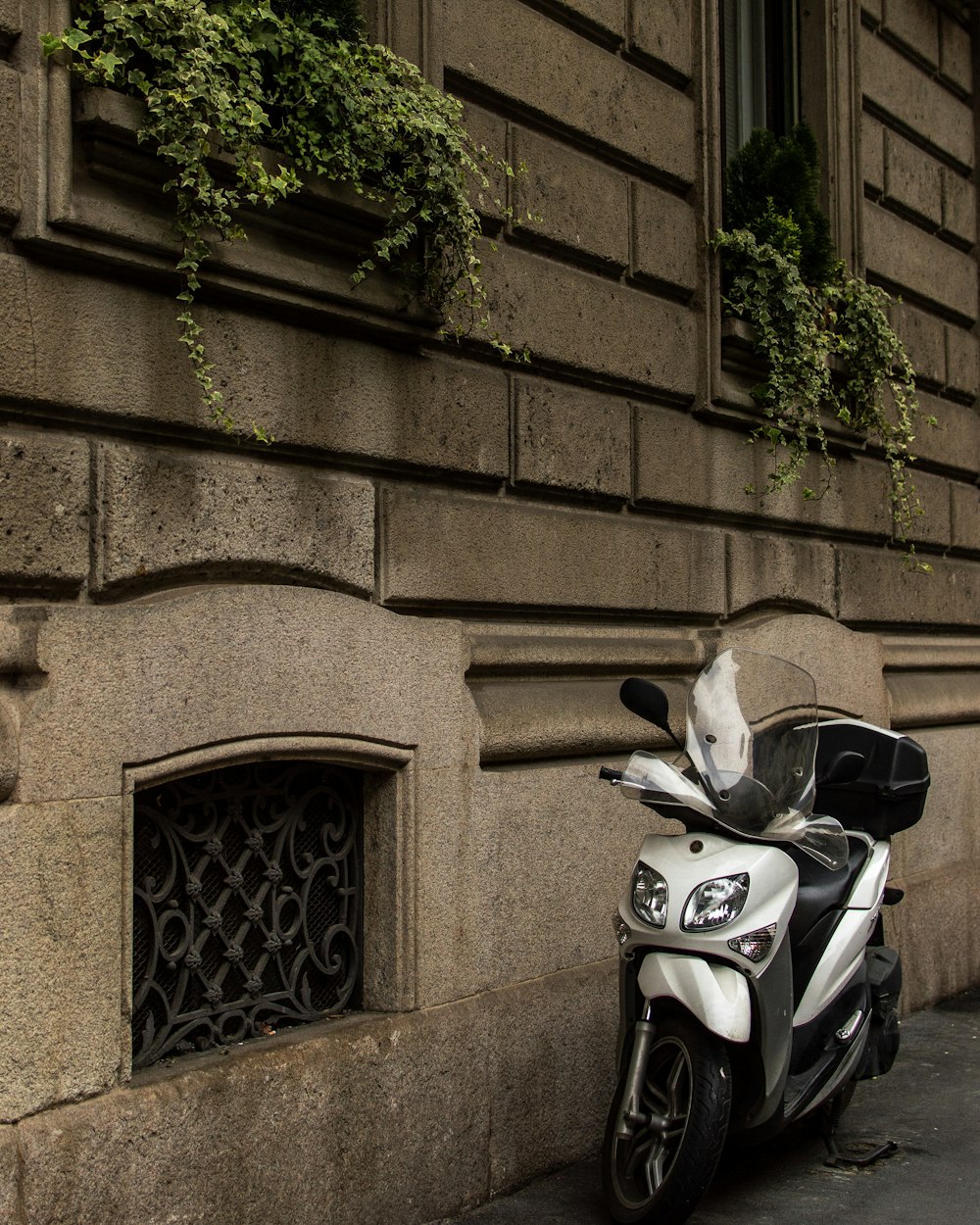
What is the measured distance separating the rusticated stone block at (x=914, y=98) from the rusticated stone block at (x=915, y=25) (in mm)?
64

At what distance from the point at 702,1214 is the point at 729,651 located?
1.66 m

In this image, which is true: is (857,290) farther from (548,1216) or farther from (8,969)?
(8,969)

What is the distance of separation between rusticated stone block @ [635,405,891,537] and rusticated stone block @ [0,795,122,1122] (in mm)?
2830

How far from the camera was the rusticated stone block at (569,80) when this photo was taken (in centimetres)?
515

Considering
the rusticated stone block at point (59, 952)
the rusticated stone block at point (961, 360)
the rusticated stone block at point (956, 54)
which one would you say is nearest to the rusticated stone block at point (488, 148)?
the rusticated stone block at point (59, 952)

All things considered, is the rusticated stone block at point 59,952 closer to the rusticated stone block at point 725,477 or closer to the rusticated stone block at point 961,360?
the rusticated stone block at point 725,477

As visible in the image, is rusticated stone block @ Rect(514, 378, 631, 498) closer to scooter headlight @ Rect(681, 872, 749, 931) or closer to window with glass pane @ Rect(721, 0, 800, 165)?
scooter headlight @ Rect(681, 872, 749, 931)

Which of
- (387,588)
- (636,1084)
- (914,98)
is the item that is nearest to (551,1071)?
(636,1084)

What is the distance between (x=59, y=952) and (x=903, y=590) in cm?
552

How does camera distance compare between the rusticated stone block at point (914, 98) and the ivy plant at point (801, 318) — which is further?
the rusticated stone block at point (914, 98)

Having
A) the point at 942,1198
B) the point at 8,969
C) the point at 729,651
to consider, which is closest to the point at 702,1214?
the point at 942,1198

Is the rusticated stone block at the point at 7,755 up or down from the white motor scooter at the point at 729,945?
up

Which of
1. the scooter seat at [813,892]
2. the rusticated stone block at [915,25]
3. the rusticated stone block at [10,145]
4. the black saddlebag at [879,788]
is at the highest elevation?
the rusticated stone block at [915,25]

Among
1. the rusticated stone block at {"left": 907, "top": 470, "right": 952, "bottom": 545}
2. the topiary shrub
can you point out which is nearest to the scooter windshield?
the topiary shrub
